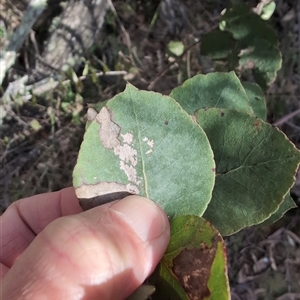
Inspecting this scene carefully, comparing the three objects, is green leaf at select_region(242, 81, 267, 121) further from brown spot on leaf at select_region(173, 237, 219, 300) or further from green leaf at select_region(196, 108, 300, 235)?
brown spot on leaf at select_region(173, 237, 219, 300)

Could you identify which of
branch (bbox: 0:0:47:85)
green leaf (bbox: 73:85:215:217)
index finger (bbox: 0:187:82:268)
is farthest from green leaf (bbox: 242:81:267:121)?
branch (bbox: 0:0:47:85)

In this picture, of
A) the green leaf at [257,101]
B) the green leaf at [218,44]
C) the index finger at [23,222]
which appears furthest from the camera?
the green leaf at [218,44]

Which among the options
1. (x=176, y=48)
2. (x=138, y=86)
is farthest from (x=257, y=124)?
(x=138, y=86)

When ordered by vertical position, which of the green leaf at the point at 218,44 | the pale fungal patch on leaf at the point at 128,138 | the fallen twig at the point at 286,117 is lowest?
the fallen twig at the point at 286,117

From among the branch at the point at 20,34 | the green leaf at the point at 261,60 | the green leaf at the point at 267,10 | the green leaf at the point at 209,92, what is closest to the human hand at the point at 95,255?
the green leaf at the point at 209,92

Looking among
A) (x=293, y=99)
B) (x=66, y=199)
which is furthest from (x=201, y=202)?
(x=293, y=99)

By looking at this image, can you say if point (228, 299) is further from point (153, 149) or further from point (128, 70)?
point (128, 70)

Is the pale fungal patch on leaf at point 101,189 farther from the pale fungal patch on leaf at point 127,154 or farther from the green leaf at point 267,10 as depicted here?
the green leaf at point 267,10
